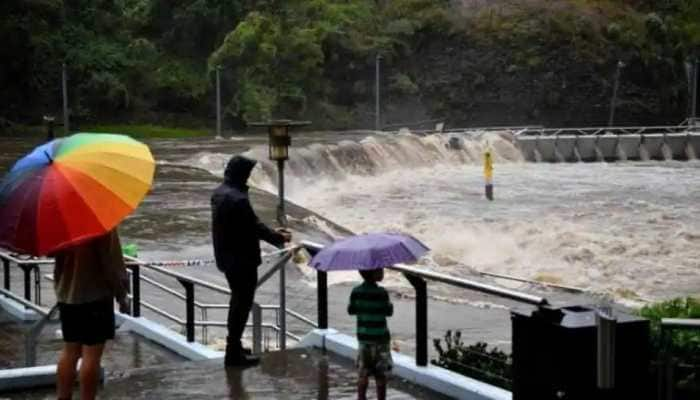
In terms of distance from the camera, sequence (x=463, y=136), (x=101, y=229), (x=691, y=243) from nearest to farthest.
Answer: (x=101, y=229)
(x=691, y=243)
(x=463, y=136)

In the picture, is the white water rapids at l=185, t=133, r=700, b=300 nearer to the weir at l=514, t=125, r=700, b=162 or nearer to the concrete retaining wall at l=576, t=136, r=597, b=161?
the weir at l=514, t=125, r=700, b=162

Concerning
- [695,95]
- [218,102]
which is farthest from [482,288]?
[695,95]

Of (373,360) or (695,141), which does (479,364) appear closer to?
(373,360)

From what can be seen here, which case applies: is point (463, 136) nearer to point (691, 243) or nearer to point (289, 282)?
point (691, 243)

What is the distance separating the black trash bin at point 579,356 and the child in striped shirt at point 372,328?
129 centimetres

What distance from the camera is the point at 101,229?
5.51m

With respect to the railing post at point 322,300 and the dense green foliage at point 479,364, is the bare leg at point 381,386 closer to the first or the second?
the dense green foliage at point 479,364

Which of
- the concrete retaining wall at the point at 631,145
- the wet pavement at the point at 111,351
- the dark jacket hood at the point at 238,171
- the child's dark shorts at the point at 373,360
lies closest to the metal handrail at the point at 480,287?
the child's dark shorts at the point at 373,360

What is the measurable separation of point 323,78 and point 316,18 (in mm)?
4042

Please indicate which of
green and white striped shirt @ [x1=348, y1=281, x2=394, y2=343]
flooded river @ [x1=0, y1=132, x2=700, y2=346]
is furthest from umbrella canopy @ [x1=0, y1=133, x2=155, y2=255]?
flooded river @ [x1=0, y1=132, x2=700, y2=346]

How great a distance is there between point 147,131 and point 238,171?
163ft

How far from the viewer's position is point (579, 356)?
5.25 meters

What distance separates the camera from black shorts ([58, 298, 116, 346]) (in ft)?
19.4

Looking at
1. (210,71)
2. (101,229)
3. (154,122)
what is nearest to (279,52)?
(210,71)
